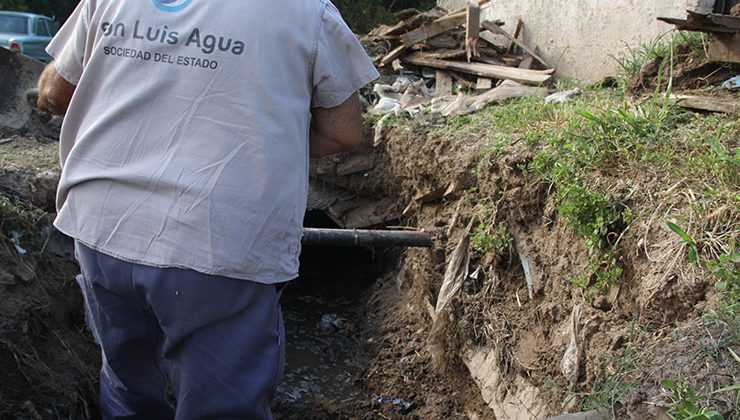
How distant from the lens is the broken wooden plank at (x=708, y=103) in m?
3.62

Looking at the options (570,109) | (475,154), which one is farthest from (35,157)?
(570,109)

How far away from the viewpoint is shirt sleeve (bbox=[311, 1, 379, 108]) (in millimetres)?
2051

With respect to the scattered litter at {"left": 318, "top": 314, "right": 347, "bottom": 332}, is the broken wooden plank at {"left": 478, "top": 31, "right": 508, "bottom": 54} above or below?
above

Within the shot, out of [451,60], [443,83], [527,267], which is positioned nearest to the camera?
[527,267]

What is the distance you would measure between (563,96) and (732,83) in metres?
1.29

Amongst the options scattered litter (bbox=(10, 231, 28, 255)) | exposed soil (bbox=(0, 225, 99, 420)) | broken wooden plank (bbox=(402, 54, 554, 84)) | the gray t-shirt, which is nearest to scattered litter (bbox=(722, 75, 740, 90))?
broken wooden plank (bbox=(402, 54, 554, 84))

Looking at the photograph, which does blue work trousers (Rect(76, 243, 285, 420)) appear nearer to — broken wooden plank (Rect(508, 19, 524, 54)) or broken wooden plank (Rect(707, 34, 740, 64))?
broken wooden plank (Rect(707, 34, 740, 64))

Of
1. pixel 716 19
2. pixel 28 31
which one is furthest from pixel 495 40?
pixel 28 31

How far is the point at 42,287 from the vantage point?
11.4ft

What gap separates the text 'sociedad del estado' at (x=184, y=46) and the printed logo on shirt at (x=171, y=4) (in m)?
0.05

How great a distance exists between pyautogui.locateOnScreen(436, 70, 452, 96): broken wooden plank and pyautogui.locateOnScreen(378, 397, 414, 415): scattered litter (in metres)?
3.26

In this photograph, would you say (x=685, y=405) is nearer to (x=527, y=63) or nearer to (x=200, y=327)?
(x=200, y=327)

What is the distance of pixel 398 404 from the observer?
4223 mm

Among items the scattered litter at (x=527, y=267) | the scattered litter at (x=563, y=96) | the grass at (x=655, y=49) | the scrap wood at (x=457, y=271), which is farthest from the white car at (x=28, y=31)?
the scattered litter at (x=527, y=267)
